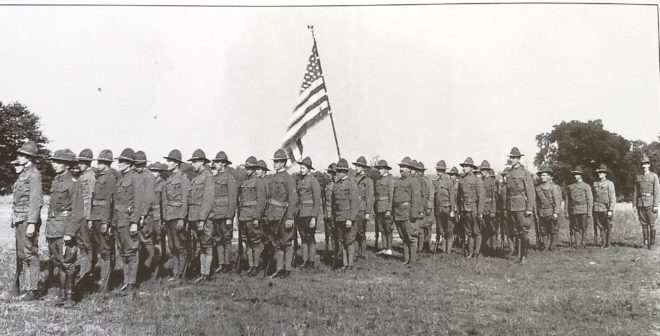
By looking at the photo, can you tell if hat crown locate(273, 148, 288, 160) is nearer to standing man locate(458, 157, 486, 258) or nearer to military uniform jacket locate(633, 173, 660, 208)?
Answer: standing man locate(458, 157, 486, 258)

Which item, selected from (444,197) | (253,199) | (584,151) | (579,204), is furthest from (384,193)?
(584,151)

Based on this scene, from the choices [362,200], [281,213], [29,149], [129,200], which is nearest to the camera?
[29,149]

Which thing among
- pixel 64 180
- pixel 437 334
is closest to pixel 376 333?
pixel 437 334

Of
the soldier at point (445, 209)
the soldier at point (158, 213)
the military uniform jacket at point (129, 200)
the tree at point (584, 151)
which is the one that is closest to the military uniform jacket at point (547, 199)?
the tree at point (584, 151)

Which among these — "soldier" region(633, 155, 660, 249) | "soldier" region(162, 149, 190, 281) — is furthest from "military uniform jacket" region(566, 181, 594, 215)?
"soldier" region(162, 149, 190, 281)

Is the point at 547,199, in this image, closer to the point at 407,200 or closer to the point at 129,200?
the point at 407,200

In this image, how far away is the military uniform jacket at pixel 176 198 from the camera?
23.5 ft

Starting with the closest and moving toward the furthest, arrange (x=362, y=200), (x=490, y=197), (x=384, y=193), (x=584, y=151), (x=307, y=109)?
(x=307, y=109) < (x=362, y=200) < (x=384, y=193) < (x=490, y=197) < (x=584, y=151)

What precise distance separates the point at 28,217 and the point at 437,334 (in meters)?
4.90

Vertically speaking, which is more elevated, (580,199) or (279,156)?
(279,156)

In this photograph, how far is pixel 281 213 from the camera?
25.4ft

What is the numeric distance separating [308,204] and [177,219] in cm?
211

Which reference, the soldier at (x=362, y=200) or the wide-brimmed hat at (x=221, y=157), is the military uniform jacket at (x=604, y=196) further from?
the wide-brimmed hat at (x=221, y=157)

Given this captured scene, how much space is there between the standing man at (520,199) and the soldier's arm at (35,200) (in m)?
7.34
